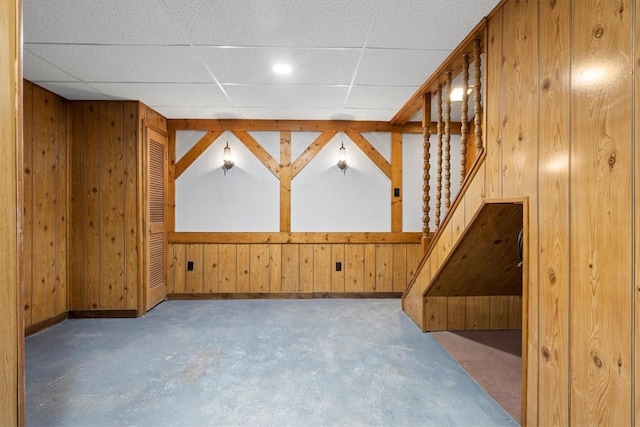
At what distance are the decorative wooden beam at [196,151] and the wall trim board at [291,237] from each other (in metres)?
0.85

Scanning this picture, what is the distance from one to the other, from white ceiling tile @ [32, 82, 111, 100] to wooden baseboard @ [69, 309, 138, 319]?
7.66 feet

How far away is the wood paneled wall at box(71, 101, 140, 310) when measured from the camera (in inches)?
137

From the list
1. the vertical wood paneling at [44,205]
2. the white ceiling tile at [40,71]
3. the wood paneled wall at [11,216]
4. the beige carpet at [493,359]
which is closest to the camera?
the wood paneled wall at [11,216]

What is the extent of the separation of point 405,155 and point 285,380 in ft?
10.7

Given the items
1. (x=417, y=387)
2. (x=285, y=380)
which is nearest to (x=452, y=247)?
(x=417, y=387)

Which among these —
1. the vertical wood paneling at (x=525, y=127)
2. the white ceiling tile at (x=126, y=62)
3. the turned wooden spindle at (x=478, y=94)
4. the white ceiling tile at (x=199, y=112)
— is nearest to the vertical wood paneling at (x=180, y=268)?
the white ceiling tile at (x=199, y=112)

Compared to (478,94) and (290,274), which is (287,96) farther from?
(290,274)

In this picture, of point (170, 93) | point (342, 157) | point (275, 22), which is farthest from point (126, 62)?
point (342, 157)

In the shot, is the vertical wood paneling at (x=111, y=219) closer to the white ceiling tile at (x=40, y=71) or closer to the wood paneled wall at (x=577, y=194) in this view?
the white ceiling tile at (x=40, y=71)

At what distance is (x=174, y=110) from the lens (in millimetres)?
3754

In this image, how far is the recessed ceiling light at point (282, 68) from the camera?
2557mm

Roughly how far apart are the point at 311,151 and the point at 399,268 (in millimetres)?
2001

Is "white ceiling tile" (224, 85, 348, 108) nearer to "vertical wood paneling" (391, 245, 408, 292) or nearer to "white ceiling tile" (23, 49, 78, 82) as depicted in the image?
"white ceiling tile" (23, 49, 78, 82)

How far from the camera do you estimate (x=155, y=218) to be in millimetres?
3889
